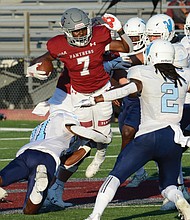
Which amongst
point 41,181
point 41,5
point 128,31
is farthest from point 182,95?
point 41,5

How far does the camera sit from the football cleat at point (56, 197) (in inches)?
288

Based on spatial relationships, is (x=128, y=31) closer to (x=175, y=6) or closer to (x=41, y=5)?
(x=175, y=6)

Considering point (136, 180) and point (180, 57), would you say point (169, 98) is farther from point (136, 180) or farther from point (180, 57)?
point (136, 180)

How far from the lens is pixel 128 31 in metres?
9.07

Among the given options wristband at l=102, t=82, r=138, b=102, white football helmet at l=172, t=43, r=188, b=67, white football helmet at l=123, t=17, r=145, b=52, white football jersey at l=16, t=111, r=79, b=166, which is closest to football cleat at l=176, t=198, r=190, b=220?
wristband at l=102, t=82, r=138, b=102

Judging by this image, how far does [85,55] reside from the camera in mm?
7680

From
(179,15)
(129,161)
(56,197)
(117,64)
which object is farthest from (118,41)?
(179,15)

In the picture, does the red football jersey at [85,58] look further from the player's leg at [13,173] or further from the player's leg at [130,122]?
the player's leg at [13,173]

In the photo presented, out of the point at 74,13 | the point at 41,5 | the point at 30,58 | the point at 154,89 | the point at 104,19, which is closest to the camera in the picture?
the point at 154,89

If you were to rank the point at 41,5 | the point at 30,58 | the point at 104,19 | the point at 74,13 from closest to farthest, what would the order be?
the point at 74,13 < the point at 104,19 < the point at 30,58 < the point at 41,5

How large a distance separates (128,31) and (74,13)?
5.28 feet

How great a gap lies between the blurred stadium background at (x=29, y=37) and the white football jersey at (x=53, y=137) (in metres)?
9.45

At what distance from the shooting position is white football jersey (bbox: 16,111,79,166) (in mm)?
7043

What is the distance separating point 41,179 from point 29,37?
1157cm
